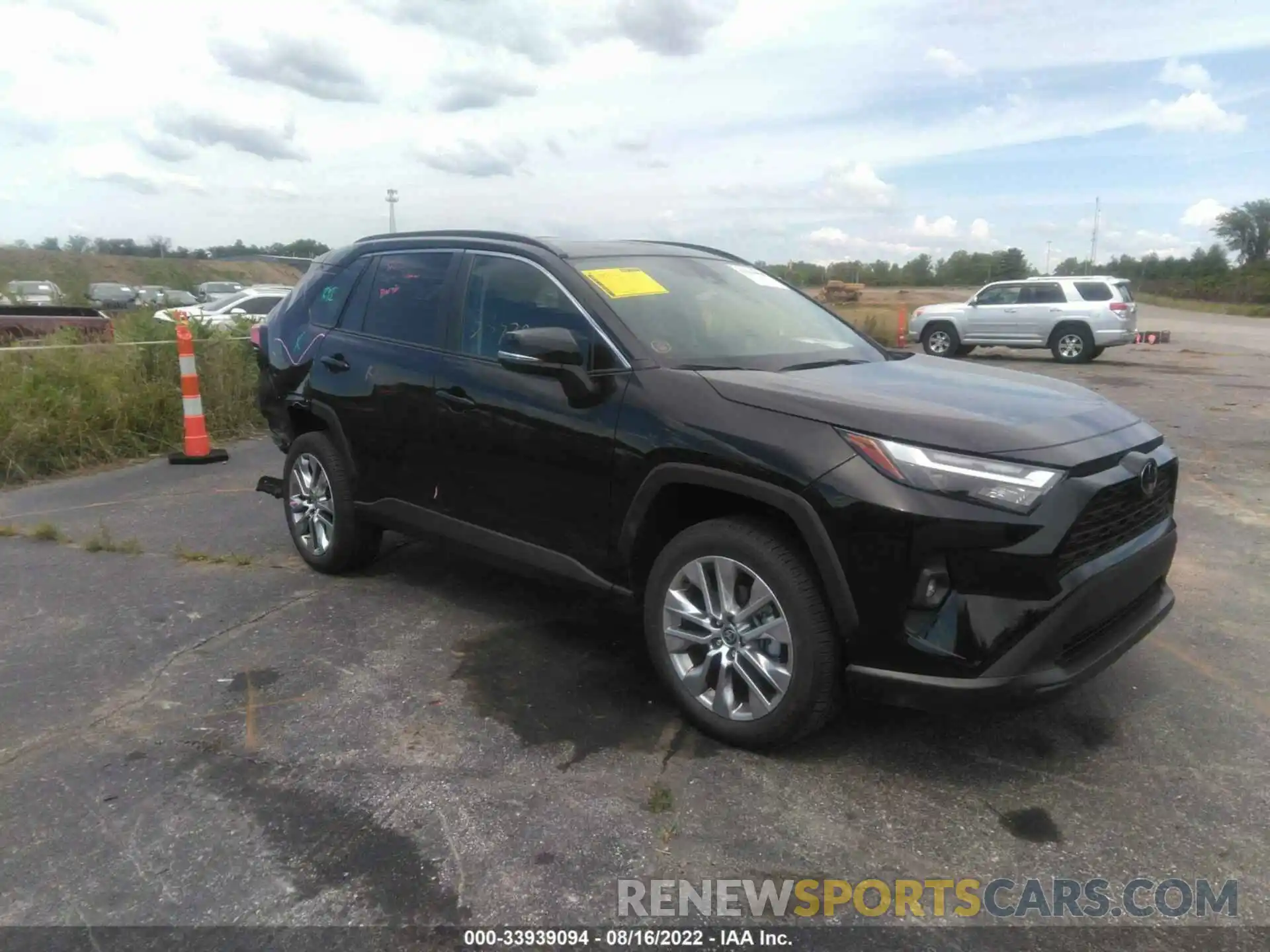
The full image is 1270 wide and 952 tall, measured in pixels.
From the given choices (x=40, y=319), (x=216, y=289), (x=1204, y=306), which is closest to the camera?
(x=40, y=319)

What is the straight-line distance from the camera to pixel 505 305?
423 cm

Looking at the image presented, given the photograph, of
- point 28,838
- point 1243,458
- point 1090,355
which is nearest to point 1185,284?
point 1090,355

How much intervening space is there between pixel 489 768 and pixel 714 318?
2013mm

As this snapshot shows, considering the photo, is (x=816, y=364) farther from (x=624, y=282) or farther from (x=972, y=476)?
(x=972, y=476)

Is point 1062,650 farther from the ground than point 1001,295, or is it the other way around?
point 1001,295

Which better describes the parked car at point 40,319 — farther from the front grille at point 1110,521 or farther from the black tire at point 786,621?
the front grille at point 1110,521

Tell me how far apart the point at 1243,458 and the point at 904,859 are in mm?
7464

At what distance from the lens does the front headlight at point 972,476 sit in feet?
9.31

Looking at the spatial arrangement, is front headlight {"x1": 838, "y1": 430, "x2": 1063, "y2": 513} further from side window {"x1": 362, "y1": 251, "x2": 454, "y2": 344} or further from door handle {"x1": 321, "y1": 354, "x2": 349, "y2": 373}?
door handle {"x1": 321, "y1": 354, "x2": 349, "y2": 373}

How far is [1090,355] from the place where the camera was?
19500mm

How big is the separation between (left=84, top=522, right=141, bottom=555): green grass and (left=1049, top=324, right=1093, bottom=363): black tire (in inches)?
723

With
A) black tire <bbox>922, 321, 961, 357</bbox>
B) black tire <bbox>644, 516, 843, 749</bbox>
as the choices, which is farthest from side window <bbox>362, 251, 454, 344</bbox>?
black tire <bbox>922, 321, 961, 357</bbox>

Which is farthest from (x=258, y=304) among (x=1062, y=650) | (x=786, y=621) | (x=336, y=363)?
(x=1062, y=650)

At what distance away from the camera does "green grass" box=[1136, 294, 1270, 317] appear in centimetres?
5044
